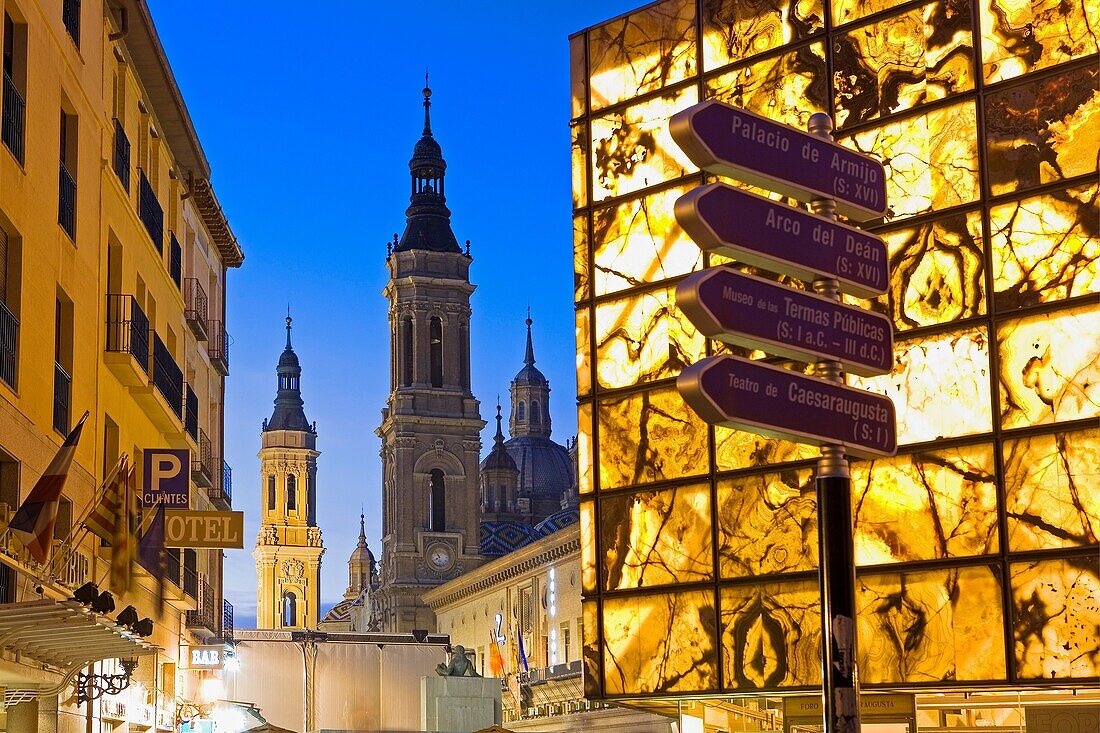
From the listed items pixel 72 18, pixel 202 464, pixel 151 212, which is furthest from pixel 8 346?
pixel 202 464

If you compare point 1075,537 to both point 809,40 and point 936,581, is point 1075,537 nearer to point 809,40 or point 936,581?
point 936,581

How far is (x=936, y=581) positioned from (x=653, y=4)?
9.06m

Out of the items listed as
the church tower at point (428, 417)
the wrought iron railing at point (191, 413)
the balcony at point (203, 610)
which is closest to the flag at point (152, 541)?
the wrought iron railing at point (191, 413)

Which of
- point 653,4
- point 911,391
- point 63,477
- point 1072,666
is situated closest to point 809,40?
point 653,4

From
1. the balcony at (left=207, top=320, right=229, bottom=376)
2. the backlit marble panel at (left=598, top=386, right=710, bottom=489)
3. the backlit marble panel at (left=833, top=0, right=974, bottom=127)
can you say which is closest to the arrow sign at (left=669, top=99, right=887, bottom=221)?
the backlit marble panel at (left=833, top=0, right=974, bottom=127)

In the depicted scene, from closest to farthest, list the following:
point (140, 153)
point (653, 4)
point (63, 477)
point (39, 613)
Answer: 1. point (39, 613)
2. point (63, 477)
3. point (653, 4)
4. point (140, 153)

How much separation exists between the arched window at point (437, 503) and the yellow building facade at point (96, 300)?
73.7 m

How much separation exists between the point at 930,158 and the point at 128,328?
13.9 m

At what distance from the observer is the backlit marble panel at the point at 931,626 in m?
19.0

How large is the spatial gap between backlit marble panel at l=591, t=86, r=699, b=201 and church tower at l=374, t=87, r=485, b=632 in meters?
89.5

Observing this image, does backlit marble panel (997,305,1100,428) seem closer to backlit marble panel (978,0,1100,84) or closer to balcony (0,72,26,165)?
backlit marble panel (978,0,1100,84)

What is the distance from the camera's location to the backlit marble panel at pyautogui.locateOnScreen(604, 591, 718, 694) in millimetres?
21578

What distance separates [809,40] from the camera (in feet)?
70.2

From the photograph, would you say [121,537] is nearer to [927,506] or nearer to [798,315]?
[927,506]
